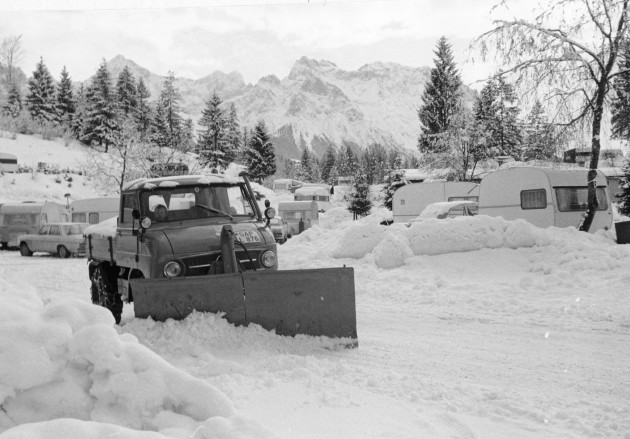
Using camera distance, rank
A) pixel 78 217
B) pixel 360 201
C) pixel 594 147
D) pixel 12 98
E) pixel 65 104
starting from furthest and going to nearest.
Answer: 1. pixel 360 201
2. pixel 65 104
3. pixel 78 217
4. pixel 594 147
5. pixel 12 98

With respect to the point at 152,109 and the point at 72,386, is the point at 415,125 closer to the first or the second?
the point at 152,109

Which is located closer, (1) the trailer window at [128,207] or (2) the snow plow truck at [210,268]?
(2) the snow plow truck at [210,268]

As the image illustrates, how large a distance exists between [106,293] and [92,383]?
557 cm

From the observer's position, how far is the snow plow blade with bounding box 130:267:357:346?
5.76 metres

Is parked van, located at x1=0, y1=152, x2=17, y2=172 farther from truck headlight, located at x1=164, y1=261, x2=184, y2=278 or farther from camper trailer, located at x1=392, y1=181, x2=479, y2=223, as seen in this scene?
truck headlight, located at x1=164, y1=261, x2=184, y2=278

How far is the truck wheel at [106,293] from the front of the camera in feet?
26.6

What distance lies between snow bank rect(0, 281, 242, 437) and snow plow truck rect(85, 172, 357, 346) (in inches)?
99.2

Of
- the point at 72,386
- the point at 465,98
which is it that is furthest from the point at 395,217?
the point at 72,386

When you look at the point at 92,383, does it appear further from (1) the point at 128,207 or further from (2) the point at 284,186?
(2) the point at 284,186

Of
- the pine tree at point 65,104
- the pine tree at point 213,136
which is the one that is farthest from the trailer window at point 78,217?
the pine tree at point 213,136

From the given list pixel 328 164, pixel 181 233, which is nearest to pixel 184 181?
pixel 181 233

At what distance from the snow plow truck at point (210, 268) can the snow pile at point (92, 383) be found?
2.53 metres

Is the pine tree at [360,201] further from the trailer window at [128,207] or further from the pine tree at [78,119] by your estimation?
the trailer window at [128,207]

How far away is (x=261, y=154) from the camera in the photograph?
193ft
